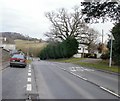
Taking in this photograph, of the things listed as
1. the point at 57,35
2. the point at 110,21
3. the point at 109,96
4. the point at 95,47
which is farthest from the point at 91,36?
the point at 109,96

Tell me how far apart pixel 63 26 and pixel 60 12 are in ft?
12.7

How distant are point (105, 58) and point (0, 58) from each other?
27168 millimetres

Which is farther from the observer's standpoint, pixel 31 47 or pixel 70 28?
pixel 31 47

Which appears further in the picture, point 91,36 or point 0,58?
point 91,36

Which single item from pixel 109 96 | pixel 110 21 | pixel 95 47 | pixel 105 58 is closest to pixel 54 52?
pixel 95 47

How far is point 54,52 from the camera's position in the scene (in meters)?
108

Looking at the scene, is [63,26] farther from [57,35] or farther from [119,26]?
[119,26]

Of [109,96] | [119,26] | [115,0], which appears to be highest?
[115,0]

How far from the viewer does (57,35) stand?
9612cm

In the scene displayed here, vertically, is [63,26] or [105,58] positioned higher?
[63,26]

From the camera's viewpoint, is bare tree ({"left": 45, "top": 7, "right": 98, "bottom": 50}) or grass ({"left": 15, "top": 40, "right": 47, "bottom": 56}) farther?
grass ({"left": 15, "top": 40, "right": 47, "bottom": 56})

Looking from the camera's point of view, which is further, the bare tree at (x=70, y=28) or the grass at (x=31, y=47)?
the grass at (x=31, y=47)

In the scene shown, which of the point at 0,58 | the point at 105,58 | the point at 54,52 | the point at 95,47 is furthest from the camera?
the point at 95,47

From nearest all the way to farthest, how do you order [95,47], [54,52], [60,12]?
[60,12] < [54,52] < [95,47]
